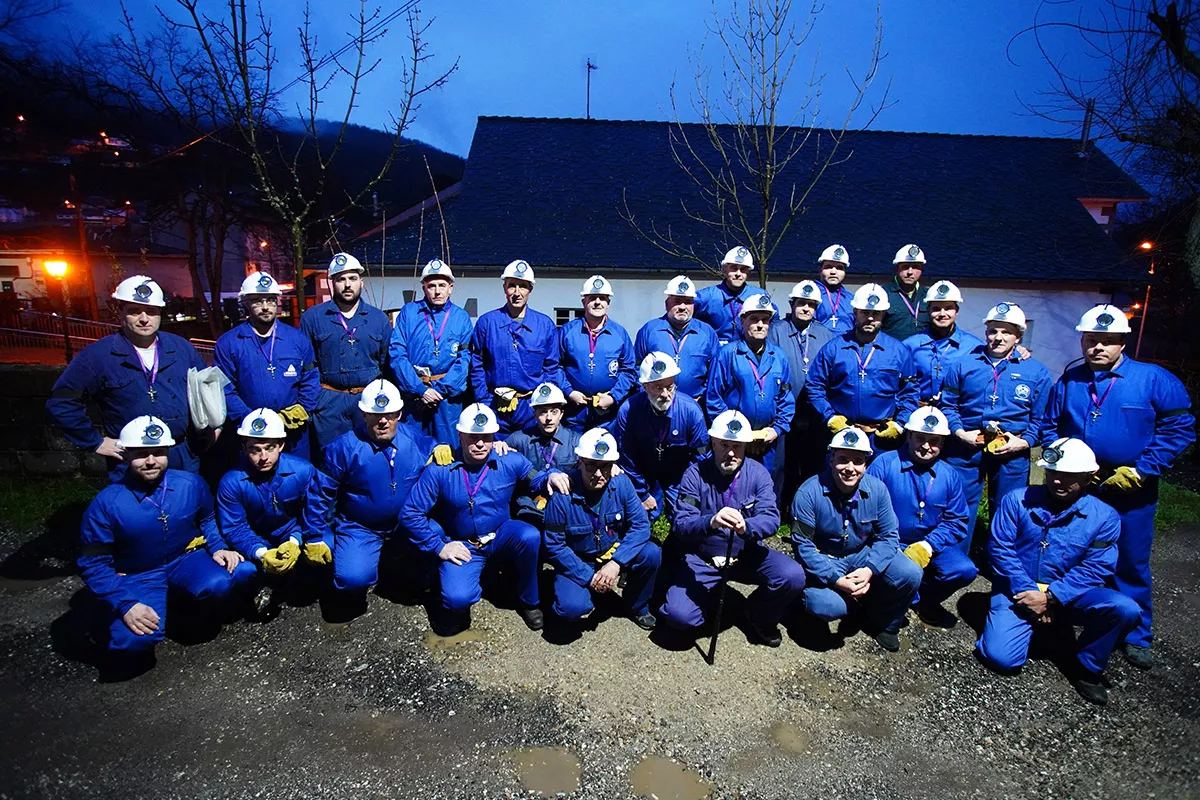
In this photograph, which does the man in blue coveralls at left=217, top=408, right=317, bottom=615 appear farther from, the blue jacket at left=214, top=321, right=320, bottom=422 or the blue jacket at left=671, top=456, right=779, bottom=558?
Result: the blue jacket at left=671, top=456, right=779, bottom=558

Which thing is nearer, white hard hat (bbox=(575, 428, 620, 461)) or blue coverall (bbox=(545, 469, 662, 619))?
white hard hat (bbox=(575, 428, 620, 461))

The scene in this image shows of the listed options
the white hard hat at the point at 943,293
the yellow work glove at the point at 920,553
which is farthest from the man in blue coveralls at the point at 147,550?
the white hard hat at the point at 943,293

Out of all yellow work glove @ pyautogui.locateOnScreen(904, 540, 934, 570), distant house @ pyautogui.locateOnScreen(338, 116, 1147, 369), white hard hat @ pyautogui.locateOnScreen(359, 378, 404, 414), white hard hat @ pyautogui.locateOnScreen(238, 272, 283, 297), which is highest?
distant house @ pyautogui.locateOnScreen(338, 116, 1147, 369)

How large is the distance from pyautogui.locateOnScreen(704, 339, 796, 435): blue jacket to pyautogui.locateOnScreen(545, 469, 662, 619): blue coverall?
1.49 metres

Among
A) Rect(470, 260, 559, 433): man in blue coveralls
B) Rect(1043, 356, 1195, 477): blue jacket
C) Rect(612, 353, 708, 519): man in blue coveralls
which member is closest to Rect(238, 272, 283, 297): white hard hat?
Rect(470, 260, 559, 433): man in blue coveralls

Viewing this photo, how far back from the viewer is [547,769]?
346 centimetres

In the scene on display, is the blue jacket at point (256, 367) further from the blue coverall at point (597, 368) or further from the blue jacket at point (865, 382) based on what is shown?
the blue jacket at point (865, 382)

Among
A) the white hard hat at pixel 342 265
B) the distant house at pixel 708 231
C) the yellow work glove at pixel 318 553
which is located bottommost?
the yellow work glove at pixel 318 553

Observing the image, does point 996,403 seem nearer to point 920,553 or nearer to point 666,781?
point 920,553

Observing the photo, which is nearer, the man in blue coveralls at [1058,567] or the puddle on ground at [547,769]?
the puddle on ground at [547,769]

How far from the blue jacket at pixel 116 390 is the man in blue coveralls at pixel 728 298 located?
4.83 metres

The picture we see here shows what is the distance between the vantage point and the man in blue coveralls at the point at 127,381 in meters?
4.60

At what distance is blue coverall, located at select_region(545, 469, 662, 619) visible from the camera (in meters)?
4.58

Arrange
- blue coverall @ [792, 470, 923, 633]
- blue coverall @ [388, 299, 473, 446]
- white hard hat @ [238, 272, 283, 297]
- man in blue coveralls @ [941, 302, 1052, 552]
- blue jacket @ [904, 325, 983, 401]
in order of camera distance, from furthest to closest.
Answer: blue coverall @ [388, 299, 473, 446], blue jacket @ [904, 325, 983, 401], man in blue coveralls @ [941, 302, 1052, 552], white hard hat @ [238, 272, 283, 297], blue coverall @ [792, 470, 923, 633]
